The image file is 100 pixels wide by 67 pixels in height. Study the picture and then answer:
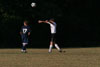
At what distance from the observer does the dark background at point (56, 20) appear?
1784 inches

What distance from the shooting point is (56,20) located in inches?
2103

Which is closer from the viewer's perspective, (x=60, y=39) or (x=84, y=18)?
(x=60, y=39)

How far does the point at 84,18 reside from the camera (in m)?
60.8

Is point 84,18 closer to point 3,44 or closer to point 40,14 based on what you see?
point 40,14

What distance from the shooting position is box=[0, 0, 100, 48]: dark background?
45.3 meters
